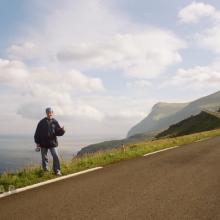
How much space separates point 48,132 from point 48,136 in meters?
0.13

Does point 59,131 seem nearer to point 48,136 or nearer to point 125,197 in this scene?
point 48,136

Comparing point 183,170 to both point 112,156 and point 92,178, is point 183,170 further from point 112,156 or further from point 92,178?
point 112,156

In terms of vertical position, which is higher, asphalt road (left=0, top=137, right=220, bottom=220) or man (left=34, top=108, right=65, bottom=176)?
man (left=34, top=108, right=65, bottom=176)

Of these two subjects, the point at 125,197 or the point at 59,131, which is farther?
the point at 59,131

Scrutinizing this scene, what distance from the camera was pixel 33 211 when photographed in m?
7.24

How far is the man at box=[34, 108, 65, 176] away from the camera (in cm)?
1179

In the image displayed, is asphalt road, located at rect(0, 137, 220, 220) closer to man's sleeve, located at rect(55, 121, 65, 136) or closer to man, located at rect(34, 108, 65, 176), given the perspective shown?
man, located at rect(34, 108, 65, 176)

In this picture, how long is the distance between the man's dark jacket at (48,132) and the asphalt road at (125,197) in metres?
1.57

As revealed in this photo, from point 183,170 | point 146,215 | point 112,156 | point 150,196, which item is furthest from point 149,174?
point 112,156

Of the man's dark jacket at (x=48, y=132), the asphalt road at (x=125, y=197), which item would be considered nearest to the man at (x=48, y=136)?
the man's dark jacket at (x=48, y=132)

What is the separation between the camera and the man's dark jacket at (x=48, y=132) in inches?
467

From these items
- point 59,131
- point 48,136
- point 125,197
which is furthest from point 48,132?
point 125,197

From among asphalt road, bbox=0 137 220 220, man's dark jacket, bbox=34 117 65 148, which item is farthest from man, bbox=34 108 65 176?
asphalt road, bbox=0 137 220 220

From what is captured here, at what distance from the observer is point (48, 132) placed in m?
11.9
